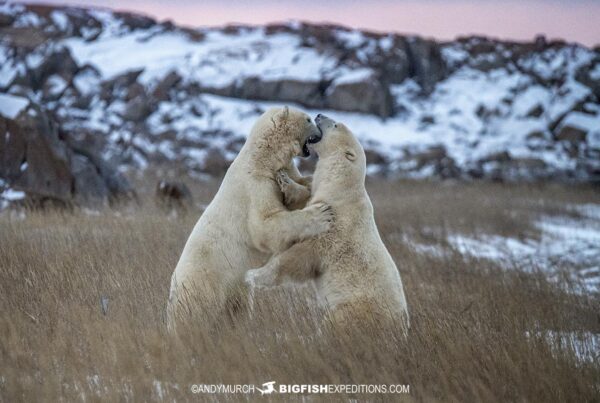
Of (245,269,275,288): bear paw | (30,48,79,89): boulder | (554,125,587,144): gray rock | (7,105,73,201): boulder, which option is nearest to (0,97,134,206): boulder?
(7,105,73,201): boulder

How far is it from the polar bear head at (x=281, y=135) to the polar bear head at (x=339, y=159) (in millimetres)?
150

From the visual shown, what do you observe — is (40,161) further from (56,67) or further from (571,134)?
(56,67)

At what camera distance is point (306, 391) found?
4.28 metres

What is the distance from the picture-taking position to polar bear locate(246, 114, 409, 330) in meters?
4.90

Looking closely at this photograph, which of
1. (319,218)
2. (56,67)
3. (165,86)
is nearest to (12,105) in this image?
(319,218)

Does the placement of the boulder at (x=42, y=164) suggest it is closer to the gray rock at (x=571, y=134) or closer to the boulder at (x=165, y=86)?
the boulder at (x=165, y=86)

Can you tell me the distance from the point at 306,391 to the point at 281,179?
172 cm

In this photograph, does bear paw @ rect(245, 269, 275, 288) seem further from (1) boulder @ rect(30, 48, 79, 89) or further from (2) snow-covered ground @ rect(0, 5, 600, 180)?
(1) boulder @ rect(30, 48, 79, 89)

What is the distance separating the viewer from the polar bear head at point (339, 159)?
Result: 5.22 m

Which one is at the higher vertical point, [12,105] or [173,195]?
[12,105]

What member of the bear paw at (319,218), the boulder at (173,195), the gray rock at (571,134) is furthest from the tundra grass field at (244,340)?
the gray rock at (571,134)

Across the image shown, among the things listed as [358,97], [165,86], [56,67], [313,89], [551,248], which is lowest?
[358,97]

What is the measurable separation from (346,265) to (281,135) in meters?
1.24

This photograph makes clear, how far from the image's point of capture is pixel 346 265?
4.97 meters
